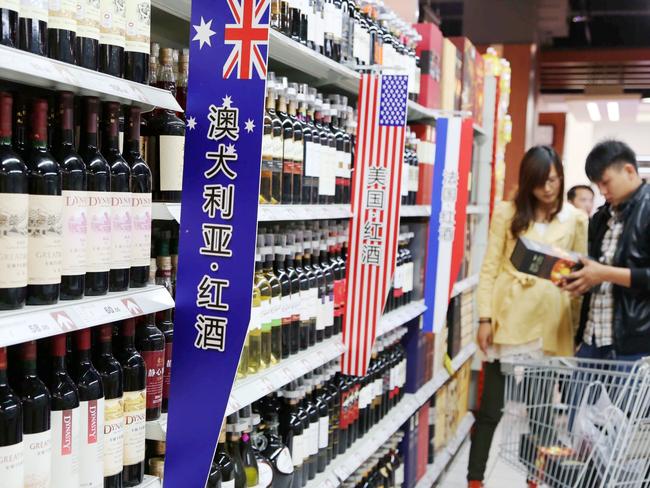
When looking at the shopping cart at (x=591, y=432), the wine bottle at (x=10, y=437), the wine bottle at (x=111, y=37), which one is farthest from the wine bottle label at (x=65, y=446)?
the shopping cart at (x=591, y=432)

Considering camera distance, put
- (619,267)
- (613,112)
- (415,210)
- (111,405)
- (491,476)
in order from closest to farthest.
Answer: (111,405) < (619,267) < (415,210) < (491,476) < (613,112)

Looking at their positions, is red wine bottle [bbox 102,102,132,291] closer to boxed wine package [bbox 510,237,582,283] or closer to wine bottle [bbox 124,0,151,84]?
wine bottle [bbox 124,0,151,84]

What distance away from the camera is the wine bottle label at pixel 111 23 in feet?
5.51

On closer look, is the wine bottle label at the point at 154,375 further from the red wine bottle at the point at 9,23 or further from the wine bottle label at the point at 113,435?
the red wine bottle at the point at 9,23

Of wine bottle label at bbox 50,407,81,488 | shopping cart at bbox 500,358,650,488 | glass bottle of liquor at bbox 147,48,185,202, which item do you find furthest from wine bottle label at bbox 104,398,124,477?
shopping cart at bbox 500,358,650,488

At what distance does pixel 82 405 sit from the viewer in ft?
5.35

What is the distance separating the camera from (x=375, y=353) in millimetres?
3842

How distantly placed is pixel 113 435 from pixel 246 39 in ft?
3.13

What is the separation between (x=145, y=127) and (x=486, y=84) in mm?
4559

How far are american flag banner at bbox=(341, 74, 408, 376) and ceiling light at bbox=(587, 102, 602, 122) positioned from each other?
1364 centimetres

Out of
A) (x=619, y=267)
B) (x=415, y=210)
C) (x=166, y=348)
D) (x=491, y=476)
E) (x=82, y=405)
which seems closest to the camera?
(x=82, y=405)

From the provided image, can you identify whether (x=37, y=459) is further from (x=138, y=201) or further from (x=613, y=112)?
(x=613, y=112)

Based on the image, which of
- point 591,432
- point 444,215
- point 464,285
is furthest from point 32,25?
point 464,285

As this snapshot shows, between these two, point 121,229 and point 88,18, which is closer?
point 88,18
